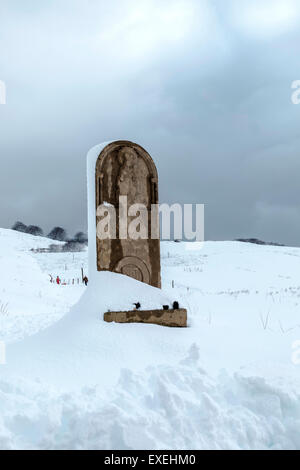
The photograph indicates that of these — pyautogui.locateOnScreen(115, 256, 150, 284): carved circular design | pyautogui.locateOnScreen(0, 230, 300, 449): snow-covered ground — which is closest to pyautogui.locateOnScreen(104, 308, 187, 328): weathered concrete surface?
pyautogui.locateOnScreen(0, 230, 300, 449): snow-covered ground

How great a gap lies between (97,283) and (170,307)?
124 centimetres

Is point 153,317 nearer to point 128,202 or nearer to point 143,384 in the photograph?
point 128,202

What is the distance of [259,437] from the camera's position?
309 cm

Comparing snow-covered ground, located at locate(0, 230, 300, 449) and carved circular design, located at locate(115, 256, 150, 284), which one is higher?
carved circular design, located at locate(115, 256, 150, 284)

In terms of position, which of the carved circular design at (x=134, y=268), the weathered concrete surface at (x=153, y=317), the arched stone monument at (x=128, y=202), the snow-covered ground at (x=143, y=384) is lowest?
the snow-covered ground at (x=143, y=384)

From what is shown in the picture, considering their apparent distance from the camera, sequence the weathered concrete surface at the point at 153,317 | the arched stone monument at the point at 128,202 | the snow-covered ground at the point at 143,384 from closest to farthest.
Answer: the snow-covered ground at the point at 143,384 → the weathered concrete surface at the point at 153,317 → the arched stone monument at the point at 128,202

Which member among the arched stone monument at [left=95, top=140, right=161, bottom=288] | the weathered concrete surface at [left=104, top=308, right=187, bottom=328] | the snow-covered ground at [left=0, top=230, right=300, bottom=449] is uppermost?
the arched stone monument at [left=95, top=140, right=161, bottom=288]

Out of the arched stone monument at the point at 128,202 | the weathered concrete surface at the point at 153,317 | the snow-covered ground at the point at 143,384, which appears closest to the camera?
the snow-covered ground at the point at 143,384

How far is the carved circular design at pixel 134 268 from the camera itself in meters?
6.50

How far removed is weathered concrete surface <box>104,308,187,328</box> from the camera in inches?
224

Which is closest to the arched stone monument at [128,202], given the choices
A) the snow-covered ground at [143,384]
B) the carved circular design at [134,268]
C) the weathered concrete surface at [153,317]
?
the carved circular design at [134,268]

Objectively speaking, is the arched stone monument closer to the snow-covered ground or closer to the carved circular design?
the carved circular design

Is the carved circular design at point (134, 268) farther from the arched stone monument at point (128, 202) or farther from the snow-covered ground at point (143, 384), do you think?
the snow-covered ground at point (143, 384)
